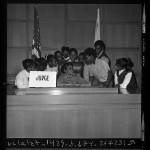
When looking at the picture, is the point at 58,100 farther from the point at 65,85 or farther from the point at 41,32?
the point at 41,32

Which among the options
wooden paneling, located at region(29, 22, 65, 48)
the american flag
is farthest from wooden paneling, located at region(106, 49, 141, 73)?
the american flag

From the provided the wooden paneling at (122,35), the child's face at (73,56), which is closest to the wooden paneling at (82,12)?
the wooden paneling at (122,35)

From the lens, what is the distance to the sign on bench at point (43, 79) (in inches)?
99.9

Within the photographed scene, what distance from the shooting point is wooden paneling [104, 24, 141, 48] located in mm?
2535

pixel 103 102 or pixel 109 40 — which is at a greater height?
pixel 109 40

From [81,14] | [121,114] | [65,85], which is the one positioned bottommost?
[121,114]

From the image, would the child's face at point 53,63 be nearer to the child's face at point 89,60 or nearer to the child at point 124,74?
the child's face at point 89,60

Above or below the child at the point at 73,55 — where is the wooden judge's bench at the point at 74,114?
below

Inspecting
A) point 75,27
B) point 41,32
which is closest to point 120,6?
point 75,27

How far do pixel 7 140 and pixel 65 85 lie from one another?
53 centimetres

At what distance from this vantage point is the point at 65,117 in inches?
100

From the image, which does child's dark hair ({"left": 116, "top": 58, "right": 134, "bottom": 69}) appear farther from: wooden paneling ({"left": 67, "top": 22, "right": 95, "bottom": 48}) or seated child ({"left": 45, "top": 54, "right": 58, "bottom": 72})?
seated child ({"left": 45, "top": 54, "right": 58, "bottom": 72})

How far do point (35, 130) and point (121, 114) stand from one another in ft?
1.90

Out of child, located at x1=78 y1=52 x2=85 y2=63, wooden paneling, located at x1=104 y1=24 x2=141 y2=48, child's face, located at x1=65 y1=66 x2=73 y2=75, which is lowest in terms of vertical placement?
child's face, located at x1=65 y1=66 x2=73 y2=75
